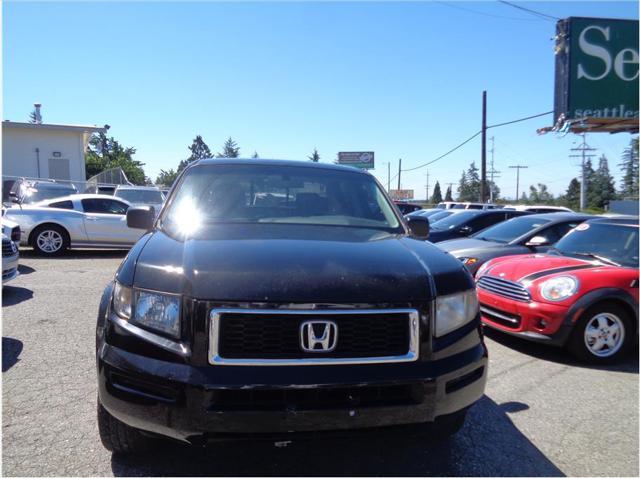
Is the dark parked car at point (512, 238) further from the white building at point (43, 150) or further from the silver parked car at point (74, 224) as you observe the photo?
the white building at point (43, 150)

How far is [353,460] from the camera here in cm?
265

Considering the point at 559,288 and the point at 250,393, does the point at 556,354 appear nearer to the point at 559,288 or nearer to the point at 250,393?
the point at 559,288

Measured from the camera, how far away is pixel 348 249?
2590 mm

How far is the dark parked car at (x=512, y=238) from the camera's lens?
7078mm

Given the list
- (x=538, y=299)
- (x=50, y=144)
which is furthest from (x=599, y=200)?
(x=538, y=299)

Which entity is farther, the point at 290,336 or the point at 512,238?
the point at 512,238

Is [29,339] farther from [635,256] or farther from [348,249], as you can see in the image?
[635,256]

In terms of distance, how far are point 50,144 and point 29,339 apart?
985 inches

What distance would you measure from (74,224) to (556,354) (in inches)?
412

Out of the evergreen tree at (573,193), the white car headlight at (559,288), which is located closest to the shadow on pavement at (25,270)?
the white car headlight at (559,288)

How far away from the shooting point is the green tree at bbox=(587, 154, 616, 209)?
89.0m

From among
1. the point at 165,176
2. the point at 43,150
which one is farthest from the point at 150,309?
the point at 165,176

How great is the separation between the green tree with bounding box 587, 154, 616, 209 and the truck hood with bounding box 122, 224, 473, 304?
96.8 meters

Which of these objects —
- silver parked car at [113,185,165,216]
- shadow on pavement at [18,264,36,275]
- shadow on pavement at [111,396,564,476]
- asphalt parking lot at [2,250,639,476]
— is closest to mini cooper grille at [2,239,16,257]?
asphalt parking lot at [2,250,639,476]
